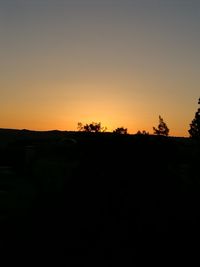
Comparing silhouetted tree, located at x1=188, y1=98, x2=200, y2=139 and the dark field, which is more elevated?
silhouetted tree, located at x1=188, y1=98, x2=200, y2=139

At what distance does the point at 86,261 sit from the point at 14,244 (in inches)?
98.8

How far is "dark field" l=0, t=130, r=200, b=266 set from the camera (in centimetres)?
1284

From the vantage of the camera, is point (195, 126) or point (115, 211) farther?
point (195, 126)

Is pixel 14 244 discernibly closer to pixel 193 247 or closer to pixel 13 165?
pixel 193 247

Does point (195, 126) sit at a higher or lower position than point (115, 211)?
higher

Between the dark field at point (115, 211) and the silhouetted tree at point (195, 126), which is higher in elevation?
the silhouetted tree at point (195, 126)

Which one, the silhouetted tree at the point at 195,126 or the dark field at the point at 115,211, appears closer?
the dark field at the point at 115,211

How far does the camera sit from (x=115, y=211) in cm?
1333

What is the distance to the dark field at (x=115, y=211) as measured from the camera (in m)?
12.8

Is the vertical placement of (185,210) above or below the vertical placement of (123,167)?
below

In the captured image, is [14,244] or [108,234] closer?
[108,234]

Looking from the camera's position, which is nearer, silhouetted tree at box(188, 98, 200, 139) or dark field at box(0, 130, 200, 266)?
dark field at box(0, 130, 200, 266)

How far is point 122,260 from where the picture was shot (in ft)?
41.3

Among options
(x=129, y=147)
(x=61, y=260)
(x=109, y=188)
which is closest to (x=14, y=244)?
(x=61, y=260)
